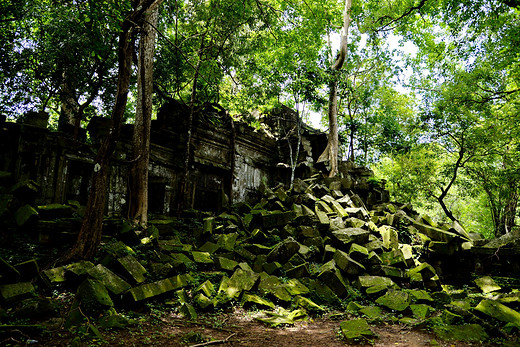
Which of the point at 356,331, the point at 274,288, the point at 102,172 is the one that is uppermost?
the point at 102,172

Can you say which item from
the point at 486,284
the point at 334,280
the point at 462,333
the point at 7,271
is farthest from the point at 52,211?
the point at 486,284

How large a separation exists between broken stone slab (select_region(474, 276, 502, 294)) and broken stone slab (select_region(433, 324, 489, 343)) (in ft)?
9.29

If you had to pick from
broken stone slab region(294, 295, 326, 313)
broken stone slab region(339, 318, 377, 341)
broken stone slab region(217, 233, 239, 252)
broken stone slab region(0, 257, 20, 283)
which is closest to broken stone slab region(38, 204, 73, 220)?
broken stone slab region(0, 257, 20, 283)

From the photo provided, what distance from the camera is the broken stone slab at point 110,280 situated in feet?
14.6

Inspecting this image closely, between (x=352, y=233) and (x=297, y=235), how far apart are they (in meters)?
1.46

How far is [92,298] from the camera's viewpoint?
404 cm

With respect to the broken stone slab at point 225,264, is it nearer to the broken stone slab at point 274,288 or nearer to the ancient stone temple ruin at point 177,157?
the broken stone slab at point 274,288

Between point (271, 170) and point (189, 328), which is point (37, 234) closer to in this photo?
point (189, 328)

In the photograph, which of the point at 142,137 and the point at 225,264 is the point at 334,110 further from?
the point at 225,264

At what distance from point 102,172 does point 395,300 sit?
5854 mm

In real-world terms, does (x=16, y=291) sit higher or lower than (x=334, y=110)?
lower

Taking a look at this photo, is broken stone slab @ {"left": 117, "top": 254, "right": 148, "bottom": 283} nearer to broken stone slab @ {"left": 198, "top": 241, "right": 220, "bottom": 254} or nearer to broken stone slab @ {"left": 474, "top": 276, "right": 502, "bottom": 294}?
broken stone slab @ {"left": 198, "top": 241, "right": 220, "bottom": 254}

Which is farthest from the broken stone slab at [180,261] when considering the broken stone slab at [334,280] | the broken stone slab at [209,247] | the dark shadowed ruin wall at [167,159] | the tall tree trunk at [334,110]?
the tall tree trunk at [334,110]

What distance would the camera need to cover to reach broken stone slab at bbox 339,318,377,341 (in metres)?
3.99
